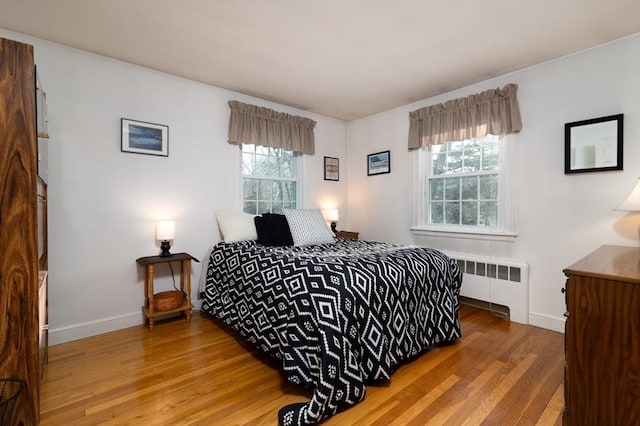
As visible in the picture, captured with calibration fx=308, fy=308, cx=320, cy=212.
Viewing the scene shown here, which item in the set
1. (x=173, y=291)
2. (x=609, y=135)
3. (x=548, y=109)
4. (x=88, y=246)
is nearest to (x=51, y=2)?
(x=88, y=246)

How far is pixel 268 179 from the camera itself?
3803 mm

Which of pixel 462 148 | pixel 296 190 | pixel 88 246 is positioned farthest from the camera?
pixel 296 190

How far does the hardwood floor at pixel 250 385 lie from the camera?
1.60 meters

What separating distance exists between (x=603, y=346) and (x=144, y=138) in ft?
11.3

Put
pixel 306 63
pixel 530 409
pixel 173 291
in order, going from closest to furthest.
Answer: pixel 530 409 → pixel 306 63 → pixel 173 291

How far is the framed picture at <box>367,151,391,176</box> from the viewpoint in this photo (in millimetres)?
4086

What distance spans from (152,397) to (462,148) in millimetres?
3502

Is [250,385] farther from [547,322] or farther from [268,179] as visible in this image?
[547,322]

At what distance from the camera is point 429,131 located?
11.7 feet

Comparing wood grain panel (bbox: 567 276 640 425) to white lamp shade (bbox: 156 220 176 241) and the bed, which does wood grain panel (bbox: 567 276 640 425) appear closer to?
the bed

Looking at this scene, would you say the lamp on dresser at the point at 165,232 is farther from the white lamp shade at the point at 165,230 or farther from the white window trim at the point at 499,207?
the white window trim at the point at 499,207

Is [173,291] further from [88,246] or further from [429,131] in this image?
[429,131]

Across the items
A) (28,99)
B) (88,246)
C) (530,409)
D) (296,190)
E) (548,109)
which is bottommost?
(530,409)

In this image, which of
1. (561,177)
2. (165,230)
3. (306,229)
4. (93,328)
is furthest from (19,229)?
(561,177)
